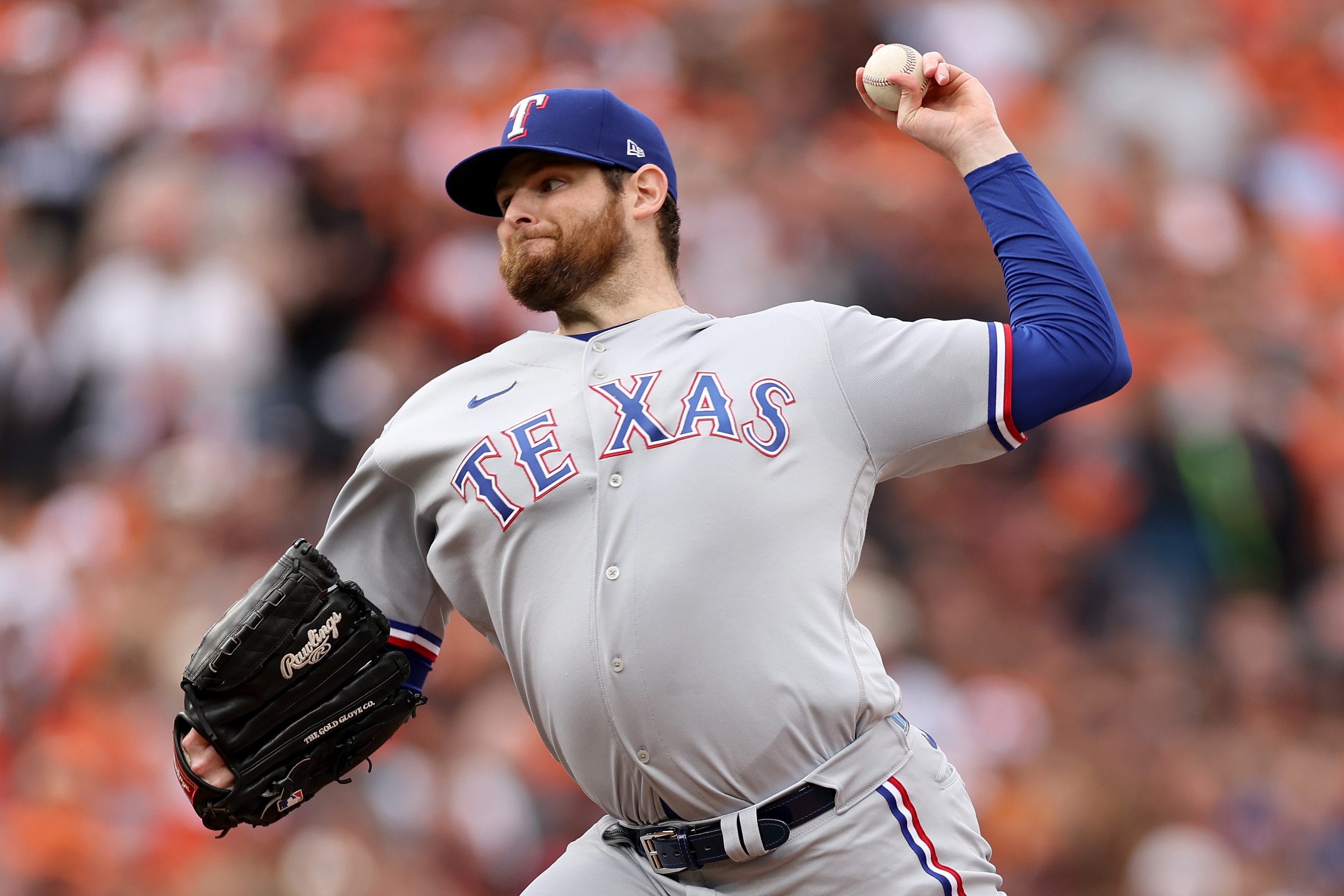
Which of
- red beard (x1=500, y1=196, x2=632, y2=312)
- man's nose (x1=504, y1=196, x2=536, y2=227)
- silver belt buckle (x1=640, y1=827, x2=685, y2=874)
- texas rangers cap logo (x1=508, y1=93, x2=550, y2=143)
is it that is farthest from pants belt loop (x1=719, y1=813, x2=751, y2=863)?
texas rangers cap logo (x1=508, y1=93, x2=550, y2=143)

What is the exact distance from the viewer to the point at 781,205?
741cm

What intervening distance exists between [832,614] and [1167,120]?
6.24 meters

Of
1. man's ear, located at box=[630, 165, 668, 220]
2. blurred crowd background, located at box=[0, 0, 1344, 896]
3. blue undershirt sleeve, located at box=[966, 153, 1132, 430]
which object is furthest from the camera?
blurred crowd background, located at box=[0, 0, 1344, 896]

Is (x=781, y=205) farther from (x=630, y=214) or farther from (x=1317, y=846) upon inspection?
(x=630, y=214)

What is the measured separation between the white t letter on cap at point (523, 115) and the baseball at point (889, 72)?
670mm

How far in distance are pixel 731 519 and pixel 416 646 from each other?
85 centimetres

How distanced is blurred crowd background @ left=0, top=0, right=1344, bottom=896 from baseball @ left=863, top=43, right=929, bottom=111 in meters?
3.49

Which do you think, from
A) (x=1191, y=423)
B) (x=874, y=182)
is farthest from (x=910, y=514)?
(x=874, y=182)

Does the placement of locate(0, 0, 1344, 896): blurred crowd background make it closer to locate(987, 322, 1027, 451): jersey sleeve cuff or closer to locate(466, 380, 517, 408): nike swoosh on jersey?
locate(466, 380, 517, 408): nike swoosh on jersey

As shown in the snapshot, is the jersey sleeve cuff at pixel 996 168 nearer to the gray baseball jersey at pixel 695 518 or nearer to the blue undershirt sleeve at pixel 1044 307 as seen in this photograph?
the blue undershirt sleeve at pixel 1044 307

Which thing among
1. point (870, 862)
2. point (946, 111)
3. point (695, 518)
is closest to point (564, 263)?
point (695, 518)

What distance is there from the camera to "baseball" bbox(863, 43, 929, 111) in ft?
9.67

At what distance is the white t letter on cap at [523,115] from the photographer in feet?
9.95

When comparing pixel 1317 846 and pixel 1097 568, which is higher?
pixel 1097 568
